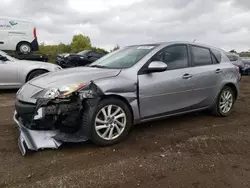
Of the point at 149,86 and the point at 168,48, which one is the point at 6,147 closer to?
the point at 149,86

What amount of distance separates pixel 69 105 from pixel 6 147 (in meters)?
1.06

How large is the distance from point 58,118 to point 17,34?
11.7 meters

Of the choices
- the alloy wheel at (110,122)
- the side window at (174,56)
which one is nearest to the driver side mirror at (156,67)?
the side window at (174,56)

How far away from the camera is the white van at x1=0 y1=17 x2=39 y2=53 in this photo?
45.0ft

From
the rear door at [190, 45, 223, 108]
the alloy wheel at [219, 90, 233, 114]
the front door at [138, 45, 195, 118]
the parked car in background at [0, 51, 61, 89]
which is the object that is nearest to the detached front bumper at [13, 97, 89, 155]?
the front door at [138, 45, 195, 118]

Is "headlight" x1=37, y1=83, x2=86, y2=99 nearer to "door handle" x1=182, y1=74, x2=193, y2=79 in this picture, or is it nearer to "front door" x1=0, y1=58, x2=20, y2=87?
"door handle" x1=182, y1=74, x2=193, y2=79

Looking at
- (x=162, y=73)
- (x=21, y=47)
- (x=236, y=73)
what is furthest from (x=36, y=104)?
(x=21, y=47)

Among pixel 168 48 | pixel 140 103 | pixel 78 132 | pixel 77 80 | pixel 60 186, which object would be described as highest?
pixel 168 48

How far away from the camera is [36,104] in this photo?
3.68 meters

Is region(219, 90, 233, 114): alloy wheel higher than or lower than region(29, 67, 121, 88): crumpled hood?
lower

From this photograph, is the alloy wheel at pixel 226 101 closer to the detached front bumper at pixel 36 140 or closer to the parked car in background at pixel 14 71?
the detached front bumper at pixel 36 140

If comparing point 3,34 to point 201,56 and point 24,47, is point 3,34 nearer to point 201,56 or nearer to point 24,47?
point 24,47

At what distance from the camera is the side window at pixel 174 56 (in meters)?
4.56

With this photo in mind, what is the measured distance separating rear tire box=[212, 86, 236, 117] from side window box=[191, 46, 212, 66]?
667 mm
